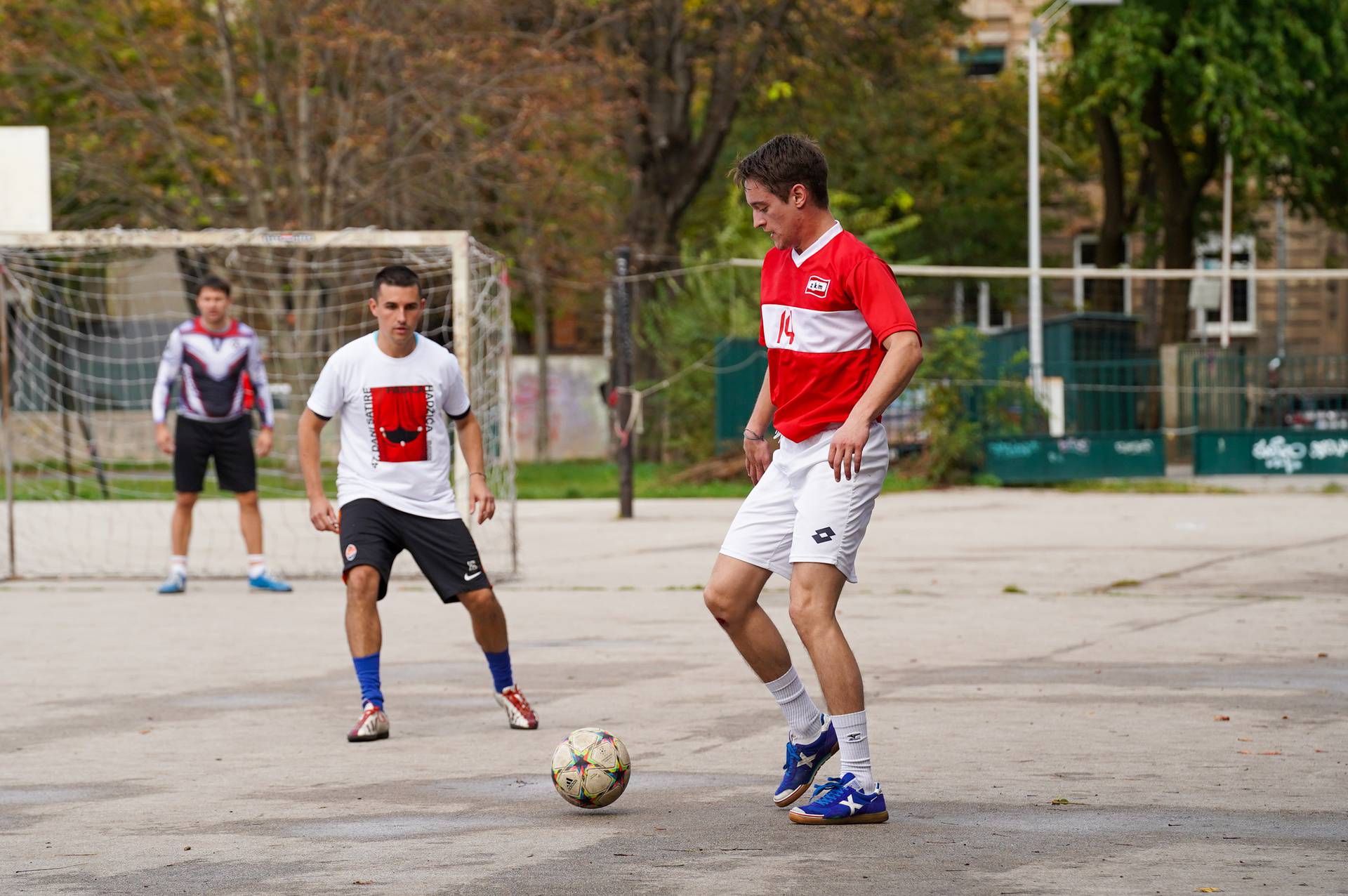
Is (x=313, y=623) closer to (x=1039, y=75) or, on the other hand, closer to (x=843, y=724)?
(x=843, y=724)

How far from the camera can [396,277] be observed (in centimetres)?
730

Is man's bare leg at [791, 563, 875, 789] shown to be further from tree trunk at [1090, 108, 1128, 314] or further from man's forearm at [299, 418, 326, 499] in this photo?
tree trunk at [1090, 108, 1128, 314]

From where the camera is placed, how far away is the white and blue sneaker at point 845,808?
5.20 m

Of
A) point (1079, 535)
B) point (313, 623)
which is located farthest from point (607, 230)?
A: point (313, 623)

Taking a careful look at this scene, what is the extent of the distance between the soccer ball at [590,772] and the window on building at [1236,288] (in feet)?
126

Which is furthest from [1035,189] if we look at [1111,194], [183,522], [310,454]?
A: [310,454]

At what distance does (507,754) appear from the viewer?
656 centimetres

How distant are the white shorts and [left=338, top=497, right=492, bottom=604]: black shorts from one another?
6.13ft

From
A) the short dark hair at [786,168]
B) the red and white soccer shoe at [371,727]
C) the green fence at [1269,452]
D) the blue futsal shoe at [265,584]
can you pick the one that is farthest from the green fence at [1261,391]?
the short dark hair at [786,168]

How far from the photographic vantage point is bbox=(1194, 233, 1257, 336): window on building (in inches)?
1706

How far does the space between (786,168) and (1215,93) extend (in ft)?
91.6

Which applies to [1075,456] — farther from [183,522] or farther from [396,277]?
[396,277]

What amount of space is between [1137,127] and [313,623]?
2534 cm

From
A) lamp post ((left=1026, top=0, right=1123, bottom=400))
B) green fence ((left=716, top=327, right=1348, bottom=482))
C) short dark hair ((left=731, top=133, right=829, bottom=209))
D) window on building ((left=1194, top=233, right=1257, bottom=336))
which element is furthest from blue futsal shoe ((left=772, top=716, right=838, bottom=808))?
window on building ((left=1194, top=233, right=1257, bottom=336))
